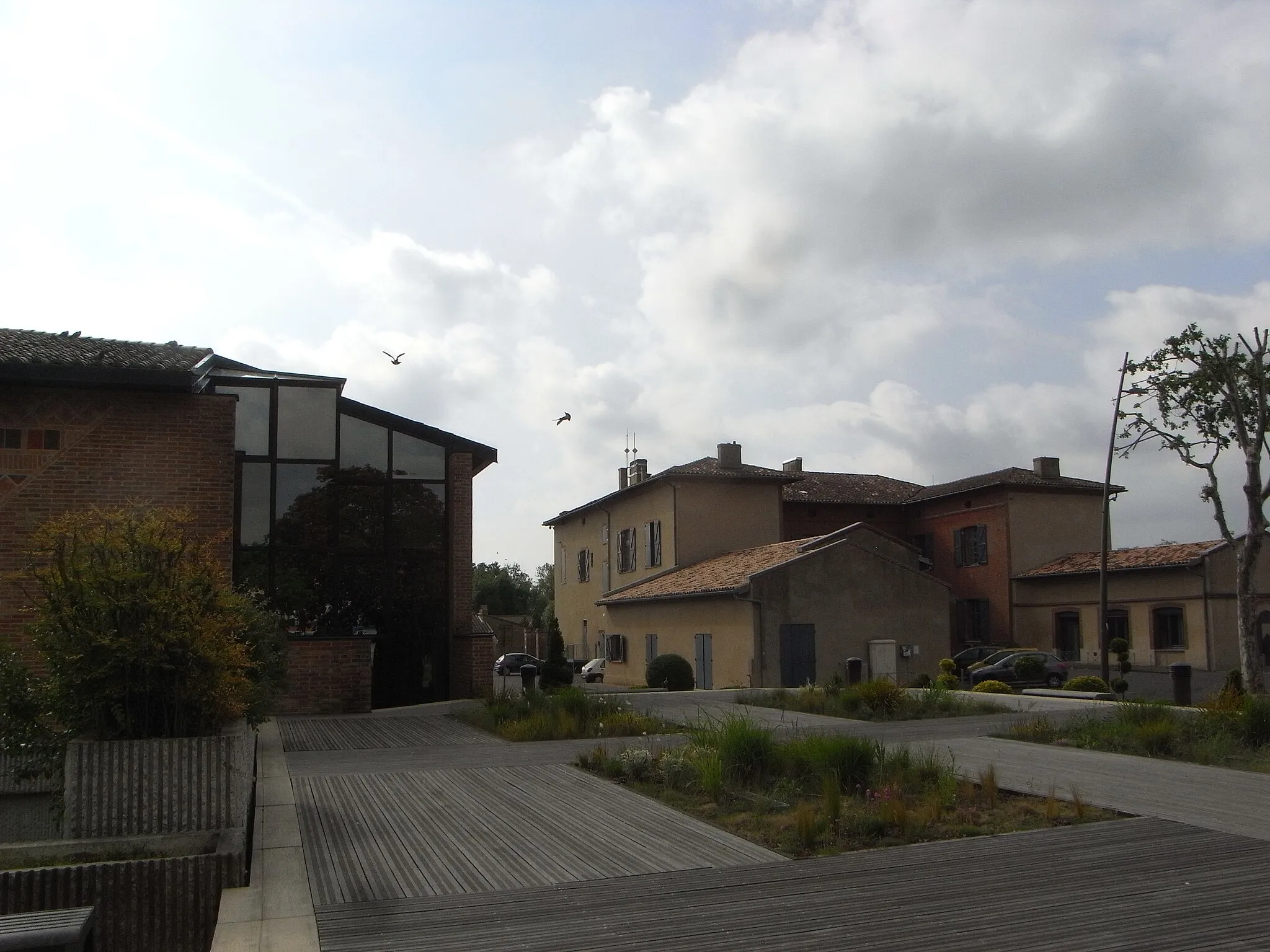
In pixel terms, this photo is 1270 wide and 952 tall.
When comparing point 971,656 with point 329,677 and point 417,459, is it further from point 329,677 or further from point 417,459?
point 329,677

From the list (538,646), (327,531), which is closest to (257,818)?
(327,531)

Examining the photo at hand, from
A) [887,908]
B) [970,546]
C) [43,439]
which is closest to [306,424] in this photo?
[43,439]

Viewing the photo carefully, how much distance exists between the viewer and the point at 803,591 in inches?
1211

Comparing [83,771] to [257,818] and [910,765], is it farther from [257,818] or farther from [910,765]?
[910,765]

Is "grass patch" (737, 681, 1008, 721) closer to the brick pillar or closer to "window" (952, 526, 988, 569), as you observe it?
the brick pillar

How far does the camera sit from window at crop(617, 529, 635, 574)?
147ft

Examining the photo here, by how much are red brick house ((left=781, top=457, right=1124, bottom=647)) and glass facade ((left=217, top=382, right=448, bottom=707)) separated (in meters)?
25.3

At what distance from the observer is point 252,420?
755 inches

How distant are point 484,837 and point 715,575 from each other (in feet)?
88.7

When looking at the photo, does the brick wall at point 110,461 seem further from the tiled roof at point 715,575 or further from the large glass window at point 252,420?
the tiled roof at point 715,575

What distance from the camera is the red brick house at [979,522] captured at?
43062mm

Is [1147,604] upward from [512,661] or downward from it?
upward

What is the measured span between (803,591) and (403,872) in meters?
24.9

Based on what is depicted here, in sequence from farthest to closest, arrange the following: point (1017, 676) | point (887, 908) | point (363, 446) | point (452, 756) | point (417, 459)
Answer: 1. point (1017, 676)
2. point (417, 459)
3. point (363, 446)
4. point (452, 756)
5. point (887, 908)
